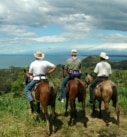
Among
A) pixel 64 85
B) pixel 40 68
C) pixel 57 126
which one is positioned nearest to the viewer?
pixel 40 68

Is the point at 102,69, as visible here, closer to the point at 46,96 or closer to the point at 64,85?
the point at 64,85

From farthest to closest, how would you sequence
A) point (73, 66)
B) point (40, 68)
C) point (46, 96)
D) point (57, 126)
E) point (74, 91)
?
1. point (73, 66)
2. point (74, 91)
3. point (57, 126)
4. point (40, 68)
5. point (46, 96)

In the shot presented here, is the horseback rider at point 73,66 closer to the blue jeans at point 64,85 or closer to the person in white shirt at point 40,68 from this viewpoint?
the blue jeans at point 64,85

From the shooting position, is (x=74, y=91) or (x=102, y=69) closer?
(x=74, y=91)

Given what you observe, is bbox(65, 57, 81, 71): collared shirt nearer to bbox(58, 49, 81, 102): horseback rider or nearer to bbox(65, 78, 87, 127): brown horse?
bbox(58, 49, 81, 102): horseback rider

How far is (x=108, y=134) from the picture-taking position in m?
12.5

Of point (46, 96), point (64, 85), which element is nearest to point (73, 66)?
point (64, 85)

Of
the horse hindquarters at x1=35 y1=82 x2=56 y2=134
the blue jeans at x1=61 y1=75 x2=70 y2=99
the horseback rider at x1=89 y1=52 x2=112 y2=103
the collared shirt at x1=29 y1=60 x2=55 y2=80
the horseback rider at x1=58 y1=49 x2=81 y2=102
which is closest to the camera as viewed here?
the horse hindquarters at x1=35 y1=82 x2=56 y2=134

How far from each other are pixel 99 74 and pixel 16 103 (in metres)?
4.57

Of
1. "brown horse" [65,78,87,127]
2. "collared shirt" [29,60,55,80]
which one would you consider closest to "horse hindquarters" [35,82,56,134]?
"collared shirt" [29,60,55,80]

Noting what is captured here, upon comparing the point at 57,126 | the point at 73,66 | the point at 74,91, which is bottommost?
the point at 57,126

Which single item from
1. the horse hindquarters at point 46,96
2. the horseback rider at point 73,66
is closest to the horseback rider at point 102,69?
the horseback rider at point 73,66

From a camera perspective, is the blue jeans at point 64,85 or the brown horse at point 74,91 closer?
the brown horse at point 74,91

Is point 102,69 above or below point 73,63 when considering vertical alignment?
below
